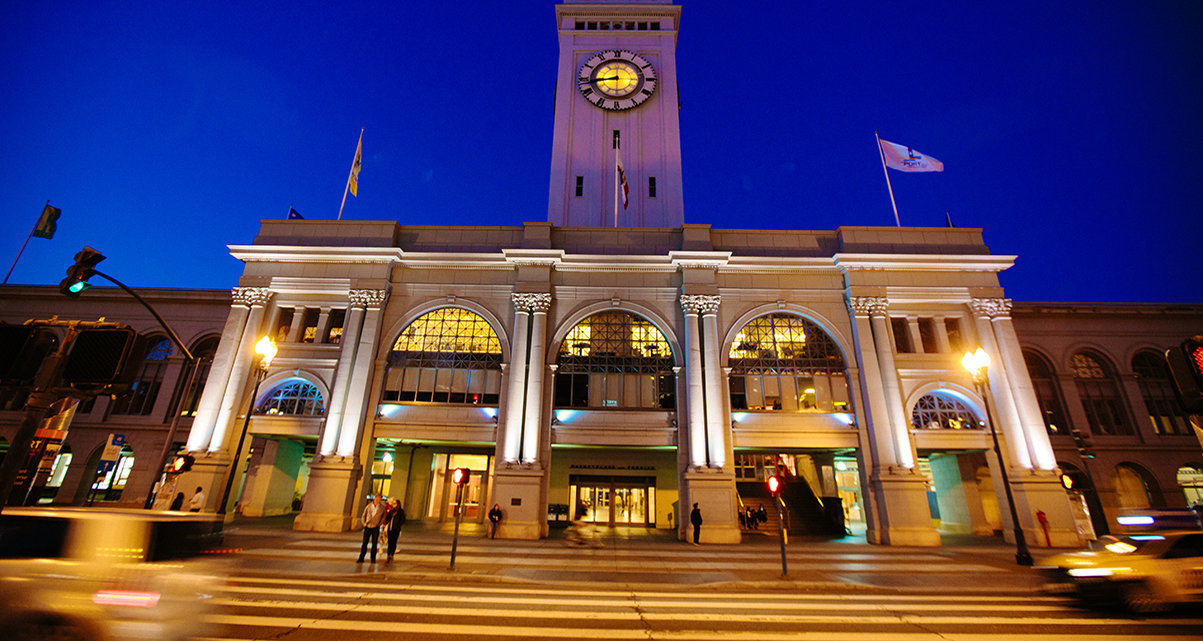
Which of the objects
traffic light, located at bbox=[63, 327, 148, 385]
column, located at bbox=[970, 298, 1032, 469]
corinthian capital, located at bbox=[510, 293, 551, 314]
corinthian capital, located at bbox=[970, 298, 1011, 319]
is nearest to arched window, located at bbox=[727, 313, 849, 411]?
column, located at bbox=[970, 298, 1032, 469]

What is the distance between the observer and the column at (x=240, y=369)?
979 inches

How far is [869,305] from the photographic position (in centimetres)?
2672

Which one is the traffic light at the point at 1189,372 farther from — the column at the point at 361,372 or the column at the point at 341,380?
the column at the point at 341,380

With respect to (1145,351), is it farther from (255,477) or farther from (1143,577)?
(255,477)

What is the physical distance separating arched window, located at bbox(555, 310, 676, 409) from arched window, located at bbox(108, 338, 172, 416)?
29115 mm

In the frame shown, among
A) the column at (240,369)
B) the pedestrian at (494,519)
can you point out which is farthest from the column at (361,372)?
the pedestrian at (494,519)

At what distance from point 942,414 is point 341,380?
3161 cm

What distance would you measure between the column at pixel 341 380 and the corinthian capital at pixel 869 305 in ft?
88.6

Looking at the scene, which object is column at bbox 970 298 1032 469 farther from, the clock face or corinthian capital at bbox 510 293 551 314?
the clock face

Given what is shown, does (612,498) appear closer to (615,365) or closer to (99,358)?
(615,365)

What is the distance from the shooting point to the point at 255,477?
1238 inches

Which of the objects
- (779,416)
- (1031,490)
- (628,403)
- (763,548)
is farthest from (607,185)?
(1031,490)

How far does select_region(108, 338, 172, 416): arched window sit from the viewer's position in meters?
33.3

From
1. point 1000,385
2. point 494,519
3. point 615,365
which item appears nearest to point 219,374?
point 494,519
